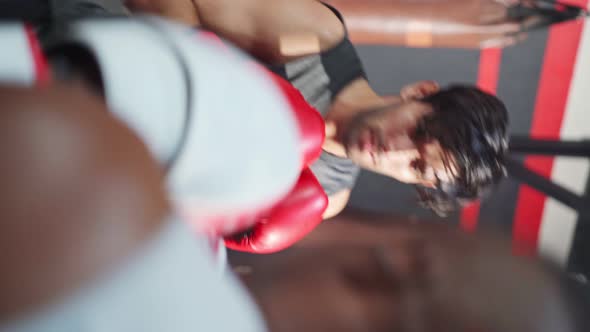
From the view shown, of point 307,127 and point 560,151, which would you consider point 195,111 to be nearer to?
point 307,127

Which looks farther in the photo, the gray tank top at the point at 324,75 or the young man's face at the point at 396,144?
the gray tank top at the point at 324,75

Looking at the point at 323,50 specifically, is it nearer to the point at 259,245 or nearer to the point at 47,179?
the point at 259,245

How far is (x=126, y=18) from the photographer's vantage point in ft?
1.55

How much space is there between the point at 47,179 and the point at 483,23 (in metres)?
1.79

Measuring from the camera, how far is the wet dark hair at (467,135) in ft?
3.16

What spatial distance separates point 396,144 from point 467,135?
14 cm

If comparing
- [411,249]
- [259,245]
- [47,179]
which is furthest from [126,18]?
[411,249]

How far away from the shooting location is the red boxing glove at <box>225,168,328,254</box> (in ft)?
2.89

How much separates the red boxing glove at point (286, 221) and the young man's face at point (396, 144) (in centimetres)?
15

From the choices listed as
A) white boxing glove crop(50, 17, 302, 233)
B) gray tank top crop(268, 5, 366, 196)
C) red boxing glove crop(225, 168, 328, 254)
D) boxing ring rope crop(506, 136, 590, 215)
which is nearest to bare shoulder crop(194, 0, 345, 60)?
gray tank top crop(268, 5, 366, 196)

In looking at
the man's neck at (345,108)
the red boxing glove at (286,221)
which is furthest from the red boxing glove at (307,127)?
the man's neck at (345,108)

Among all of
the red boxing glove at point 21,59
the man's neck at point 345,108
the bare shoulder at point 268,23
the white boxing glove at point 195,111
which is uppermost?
the red boxing glove at point 21,59

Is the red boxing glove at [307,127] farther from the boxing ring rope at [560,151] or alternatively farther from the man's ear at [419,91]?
the boxing ring rope at [560,151]

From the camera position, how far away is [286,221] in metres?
0.89
